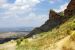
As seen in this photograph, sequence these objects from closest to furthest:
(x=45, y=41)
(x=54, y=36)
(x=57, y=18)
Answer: (x=45, y=41) → (x=54, y=36) → (x=57, y=18)

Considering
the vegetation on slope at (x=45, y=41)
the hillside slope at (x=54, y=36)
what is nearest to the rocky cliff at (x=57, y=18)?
the hillside slope at (x=54, y=36)

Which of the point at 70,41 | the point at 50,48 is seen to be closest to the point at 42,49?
the point at 50,48

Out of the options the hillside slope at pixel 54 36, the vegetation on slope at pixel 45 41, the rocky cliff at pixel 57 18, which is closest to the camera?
the hillside slope at pixel 54 36

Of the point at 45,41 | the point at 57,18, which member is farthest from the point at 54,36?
the point at 57,18

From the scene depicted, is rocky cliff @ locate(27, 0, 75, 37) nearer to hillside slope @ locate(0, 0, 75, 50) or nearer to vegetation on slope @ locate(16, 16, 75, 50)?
hillside slope @ locate(0, 0, 75, 50)

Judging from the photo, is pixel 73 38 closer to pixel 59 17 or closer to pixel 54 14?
pixel 59 17

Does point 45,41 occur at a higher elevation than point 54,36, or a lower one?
lower

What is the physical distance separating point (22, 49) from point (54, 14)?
85493 millimetres

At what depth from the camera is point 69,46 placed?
128 feet

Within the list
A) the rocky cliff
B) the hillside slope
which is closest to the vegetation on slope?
the hillside slope

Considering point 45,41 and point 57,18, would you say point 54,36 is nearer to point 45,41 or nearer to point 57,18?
point 45,41

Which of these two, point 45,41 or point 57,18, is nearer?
point 45,41

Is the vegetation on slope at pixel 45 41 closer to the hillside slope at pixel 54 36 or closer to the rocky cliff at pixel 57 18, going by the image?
the hillside slope at pixel 54 36

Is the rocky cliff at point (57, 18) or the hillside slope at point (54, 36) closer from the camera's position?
the hillside slope at point (54, 36)
